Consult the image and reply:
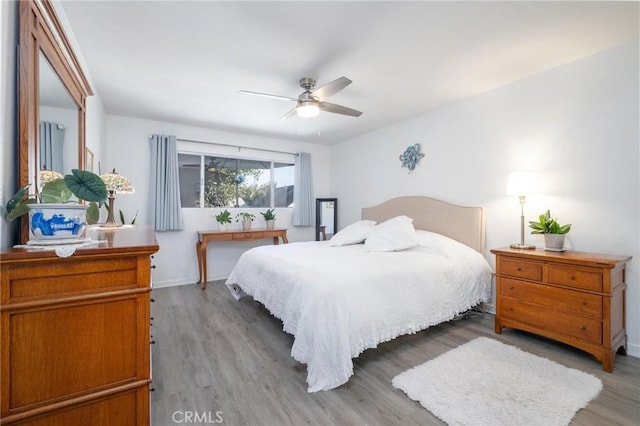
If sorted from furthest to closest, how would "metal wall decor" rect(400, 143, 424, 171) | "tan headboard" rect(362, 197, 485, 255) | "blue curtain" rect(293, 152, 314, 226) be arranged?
"blue curtain" rect(293, 152, 314, 226)
"metal wall decor" rect(400, 143, 424, 171)
"tan headboard" rect(362, 197, 485, 255)

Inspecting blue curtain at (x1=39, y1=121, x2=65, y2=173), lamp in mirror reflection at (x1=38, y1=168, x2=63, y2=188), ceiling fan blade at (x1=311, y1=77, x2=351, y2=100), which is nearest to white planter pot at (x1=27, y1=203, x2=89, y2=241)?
lamp in mirror reflection at (x1=38, y1=168, x2=63, y2=188)

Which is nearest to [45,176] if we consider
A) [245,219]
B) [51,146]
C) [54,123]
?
[51,146]

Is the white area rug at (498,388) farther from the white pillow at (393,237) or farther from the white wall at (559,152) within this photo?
the white pillow at (393,237)

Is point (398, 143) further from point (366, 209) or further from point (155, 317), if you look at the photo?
point (155, 317)

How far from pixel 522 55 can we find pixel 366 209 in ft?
9.36

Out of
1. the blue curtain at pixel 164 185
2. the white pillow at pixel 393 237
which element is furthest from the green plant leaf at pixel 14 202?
the blue curtain at pixel 164 185

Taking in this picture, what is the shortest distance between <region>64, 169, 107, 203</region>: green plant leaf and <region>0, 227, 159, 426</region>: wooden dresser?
229mm

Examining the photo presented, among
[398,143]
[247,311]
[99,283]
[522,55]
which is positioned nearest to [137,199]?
[247,311]

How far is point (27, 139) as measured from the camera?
3.93ft

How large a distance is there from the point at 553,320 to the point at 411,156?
2.52 m

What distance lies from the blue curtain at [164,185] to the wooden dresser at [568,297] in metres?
4.21

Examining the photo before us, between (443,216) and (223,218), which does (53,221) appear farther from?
(443,216)

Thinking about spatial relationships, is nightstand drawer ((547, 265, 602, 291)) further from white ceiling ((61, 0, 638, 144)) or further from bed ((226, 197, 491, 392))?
white ceiling ((61, 0, 638, 144))

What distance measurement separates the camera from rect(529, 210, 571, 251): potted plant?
250 centimetres
